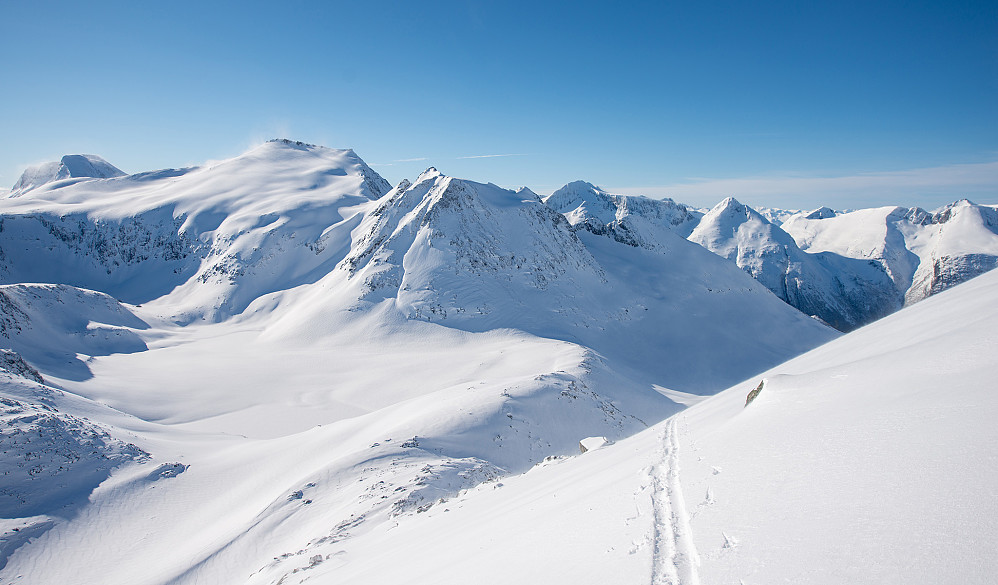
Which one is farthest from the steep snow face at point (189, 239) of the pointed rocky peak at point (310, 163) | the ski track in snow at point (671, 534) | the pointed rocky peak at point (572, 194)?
the pointed rocky peak at point (572, 194)

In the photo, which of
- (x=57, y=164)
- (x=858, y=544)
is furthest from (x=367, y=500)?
(x=57, y=164)

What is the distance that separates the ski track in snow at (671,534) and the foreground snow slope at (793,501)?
0.02m

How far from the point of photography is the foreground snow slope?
11.9 feet

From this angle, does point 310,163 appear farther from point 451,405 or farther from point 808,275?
point 808,275

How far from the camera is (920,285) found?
470 feet

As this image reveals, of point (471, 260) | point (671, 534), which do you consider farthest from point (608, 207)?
point (671, 534)

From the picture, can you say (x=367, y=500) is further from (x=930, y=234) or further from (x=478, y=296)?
(x=930, y=234)

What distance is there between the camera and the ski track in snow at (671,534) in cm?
425

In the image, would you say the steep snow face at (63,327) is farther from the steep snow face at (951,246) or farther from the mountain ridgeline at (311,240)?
the steep snow face at (951,246)

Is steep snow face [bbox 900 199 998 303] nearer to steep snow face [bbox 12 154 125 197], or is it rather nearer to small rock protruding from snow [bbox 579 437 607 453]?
small rock protruding from snow [bbox 579 437 607 453]

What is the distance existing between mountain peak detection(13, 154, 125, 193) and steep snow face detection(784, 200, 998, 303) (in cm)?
25833

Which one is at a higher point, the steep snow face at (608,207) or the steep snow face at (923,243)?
the steep snow face at (608,207)

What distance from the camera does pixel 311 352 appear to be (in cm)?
4203

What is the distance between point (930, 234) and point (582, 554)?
778 ft
